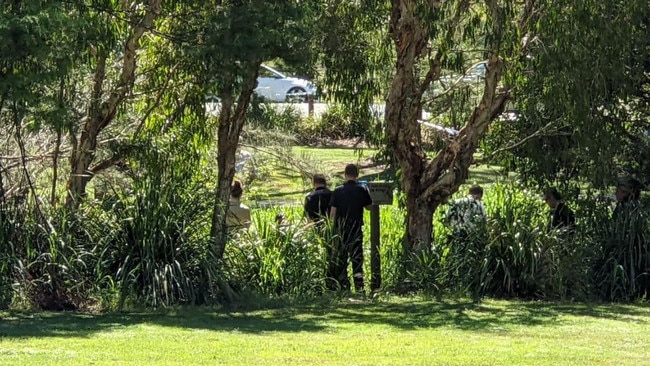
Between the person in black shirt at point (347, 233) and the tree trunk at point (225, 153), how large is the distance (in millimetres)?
1432

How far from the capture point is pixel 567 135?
15.6 meters

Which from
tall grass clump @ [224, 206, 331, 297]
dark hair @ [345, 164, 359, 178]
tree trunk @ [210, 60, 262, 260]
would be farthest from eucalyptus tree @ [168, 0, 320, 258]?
dark hair @ [345, 164, 359, 178]

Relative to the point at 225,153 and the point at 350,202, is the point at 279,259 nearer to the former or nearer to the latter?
the point at 350,202

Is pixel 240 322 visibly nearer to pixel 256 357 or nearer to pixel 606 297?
pixel 256 357

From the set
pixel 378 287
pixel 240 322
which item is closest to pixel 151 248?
pixel 240 322

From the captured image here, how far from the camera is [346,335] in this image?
11250 millimetres

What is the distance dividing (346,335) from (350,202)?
4.04 meters

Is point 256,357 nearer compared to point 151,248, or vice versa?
point 256,357

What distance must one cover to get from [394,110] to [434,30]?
66.3 inches

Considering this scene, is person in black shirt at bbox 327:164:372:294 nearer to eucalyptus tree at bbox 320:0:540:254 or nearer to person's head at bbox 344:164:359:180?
person's head at bbox 344:164:359:180

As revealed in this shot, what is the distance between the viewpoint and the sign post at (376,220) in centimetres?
1499

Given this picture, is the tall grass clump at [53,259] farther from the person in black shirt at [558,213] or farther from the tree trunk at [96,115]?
the person in black shirt at [558,213]

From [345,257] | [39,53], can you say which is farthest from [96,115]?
[39,53]

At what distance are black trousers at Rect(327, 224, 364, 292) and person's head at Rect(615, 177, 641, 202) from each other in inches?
132
